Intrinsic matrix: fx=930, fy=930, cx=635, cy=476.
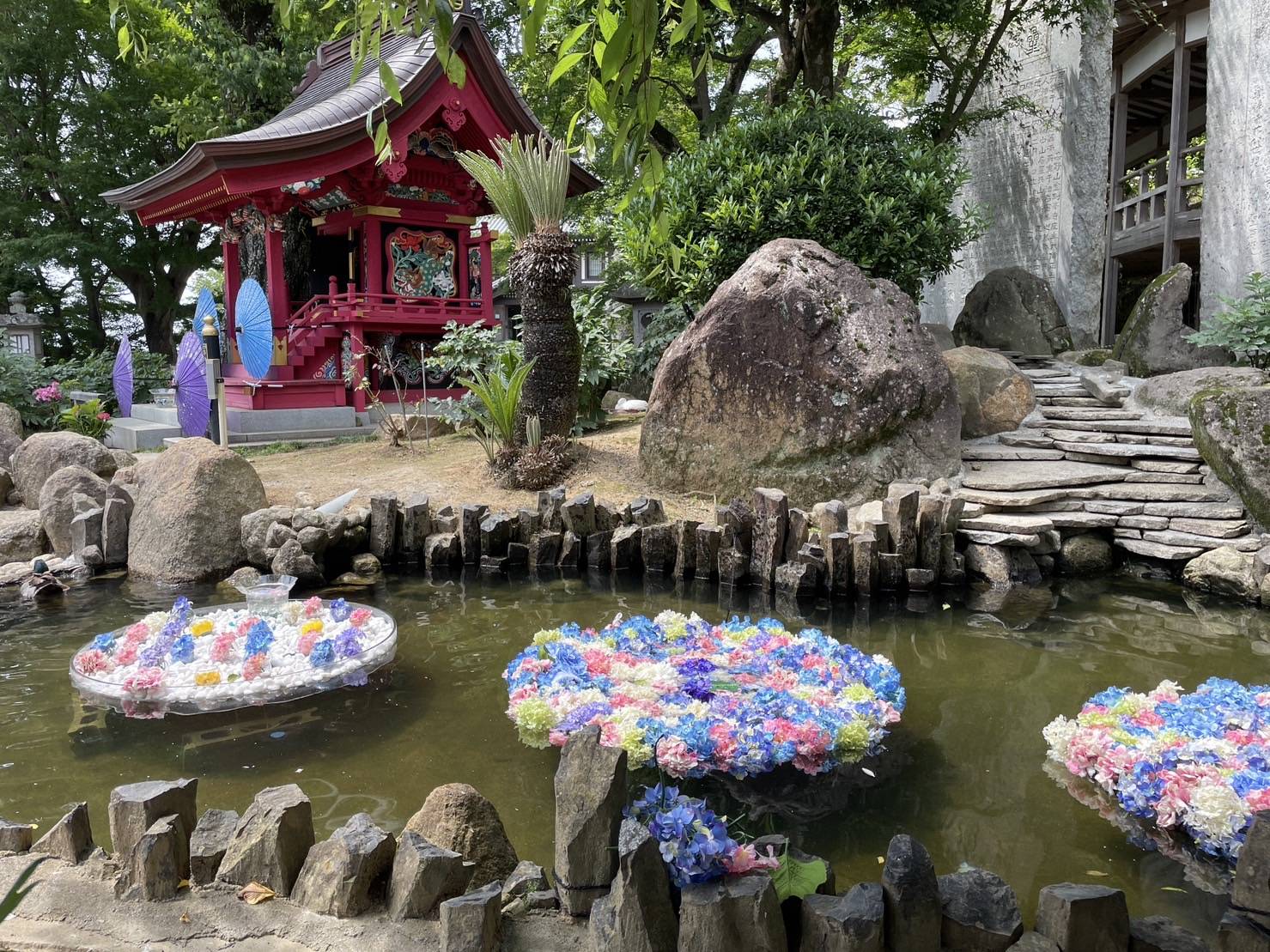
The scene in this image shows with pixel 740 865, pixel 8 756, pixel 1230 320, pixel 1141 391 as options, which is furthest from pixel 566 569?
pixel 1230 320

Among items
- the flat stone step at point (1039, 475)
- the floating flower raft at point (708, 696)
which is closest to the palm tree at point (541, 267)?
the flat stone step at point (1039, 475)

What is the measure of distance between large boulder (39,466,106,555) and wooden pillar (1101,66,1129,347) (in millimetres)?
14709

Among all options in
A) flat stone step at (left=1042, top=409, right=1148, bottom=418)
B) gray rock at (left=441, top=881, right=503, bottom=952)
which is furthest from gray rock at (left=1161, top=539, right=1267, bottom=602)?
gray rock at (left=441, top=881, right=503, bottom=952)

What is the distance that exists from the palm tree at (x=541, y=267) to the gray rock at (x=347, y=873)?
6.93 meters

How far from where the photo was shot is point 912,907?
2010 mm

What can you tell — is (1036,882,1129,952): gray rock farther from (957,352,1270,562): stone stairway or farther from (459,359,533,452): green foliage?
(459,359,533,452): green foliage

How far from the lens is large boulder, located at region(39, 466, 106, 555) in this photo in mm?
7137

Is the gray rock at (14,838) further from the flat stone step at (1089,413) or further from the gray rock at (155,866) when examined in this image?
the flat stone step at (1089,413)

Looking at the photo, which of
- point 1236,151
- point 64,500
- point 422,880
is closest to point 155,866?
point 422,880

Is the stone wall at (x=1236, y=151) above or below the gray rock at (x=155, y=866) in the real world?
above

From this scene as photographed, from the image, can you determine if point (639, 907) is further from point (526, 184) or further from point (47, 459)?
point (47, 459)

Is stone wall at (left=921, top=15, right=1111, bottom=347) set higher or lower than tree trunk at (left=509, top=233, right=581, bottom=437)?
higher

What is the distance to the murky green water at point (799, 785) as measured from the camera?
3117 mm

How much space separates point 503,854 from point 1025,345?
444 inches
